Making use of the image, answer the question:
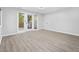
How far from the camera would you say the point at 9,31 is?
86.8 inches

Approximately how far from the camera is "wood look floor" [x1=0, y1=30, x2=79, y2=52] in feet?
7.46

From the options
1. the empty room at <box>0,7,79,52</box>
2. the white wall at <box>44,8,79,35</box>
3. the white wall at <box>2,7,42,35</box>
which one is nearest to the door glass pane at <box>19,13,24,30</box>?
the empty room at <box>0,7,79,52</box>

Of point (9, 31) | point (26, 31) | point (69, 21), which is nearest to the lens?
point (9, 31)

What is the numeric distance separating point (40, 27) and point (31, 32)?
10.6 inches

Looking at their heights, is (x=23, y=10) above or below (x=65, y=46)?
above

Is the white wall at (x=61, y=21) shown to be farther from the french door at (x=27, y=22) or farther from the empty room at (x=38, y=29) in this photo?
the french door at (x=27, y=22)

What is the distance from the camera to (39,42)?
8.52ft

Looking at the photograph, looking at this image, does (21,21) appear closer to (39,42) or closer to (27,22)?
(27,22)

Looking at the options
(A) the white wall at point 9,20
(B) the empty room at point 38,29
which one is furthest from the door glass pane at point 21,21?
(A) the white wall at point 9,20

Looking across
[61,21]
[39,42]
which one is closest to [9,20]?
[39,42]

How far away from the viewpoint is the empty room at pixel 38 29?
2170 millimetres

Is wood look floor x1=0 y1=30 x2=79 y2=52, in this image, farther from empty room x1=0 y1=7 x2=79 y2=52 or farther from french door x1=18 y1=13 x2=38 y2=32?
french door x1=18 y1=13 x2=38 y2=32
